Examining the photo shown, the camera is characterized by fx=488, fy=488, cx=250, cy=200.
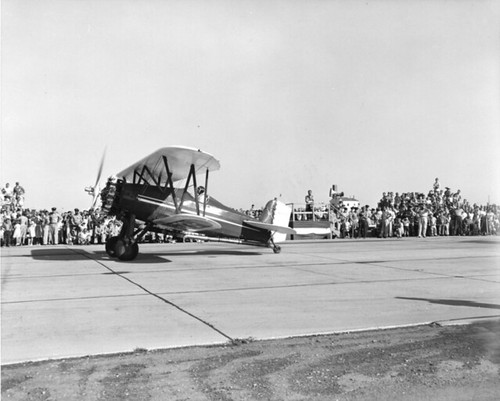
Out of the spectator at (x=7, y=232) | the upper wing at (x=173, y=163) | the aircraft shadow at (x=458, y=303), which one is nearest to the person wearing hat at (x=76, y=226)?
the spectator at (x=7, y=232)

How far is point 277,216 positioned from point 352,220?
43.0ft

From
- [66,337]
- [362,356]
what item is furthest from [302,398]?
[66,337]

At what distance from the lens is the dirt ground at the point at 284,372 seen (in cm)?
362

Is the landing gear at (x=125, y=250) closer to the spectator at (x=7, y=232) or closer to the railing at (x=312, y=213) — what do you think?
the spectator at (x=7, y=232)

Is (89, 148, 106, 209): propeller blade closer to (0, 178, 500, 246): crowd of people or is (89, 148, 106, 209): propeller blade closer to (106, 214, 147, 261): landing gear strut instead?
(106, 214, 147, 261): landing gear strut

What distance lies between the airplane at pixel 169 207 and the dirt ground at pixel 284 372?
8.18 metres

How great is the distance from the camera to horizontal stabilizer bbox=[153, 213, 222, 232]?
12.8 m

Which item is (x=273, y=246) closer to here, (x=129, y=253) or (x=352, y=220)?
(x=129, y=253)

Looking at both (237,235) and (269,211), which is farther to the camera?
(269,211)

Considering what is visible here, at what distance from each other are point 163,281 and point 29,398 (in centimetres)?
584

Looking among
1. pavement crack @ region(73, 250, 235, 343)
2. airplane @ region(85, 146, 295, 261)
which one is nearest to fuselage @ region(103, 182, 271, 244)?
airplane @ region(85, 146, 295, 261)

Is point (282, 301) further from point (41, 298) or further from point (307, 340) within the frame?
point (41, 298)

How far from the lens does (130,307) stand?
21.9ft

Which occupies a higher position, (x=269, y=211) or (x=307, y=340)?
(x=269, y=211)
